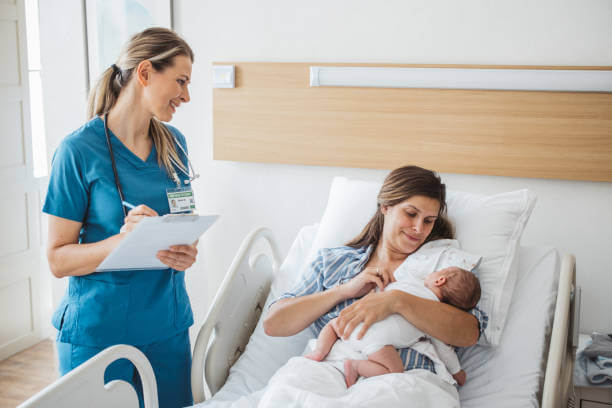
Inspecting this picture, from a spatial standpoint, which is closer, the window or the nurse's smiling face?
the nurse's smiling face

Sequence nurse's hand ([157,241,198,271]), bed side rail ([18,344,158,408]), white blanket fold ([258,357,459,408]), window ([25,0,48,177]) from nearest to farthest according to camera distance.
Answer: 1. bed side rail ([18,344,158,408])
2. white blanket fold ([258,357,459,408])
3. nurse's hand ([157,241,198,271])
4. window ([25,0,48,177])

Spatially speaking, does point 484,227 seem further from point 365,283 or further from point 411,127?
point 411,127

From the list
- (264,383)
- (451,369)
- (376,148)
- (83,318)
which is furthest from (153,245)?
(376,148)

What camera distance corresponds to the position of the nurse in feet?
5.31

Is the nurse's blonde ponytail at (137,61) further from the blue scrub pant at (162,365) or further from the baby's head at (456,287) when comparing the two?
the baby's head at (456,287)

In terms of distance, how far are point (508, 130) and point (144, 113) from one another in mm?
1422

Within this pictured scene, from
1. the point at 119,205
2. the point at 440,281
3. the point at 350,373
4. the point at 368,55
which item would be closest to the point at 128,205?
the point at 119,205

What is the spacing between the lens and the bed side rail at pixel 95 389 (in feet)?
3.83

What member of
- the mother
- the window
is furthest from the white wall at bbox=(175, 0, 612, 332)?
the window

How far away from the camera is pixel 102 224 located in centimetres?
167

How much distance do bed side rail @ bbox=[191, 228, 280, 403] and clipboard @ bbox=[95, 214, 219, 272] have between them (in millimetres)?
276

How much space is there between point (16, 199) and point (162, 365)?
2096mm

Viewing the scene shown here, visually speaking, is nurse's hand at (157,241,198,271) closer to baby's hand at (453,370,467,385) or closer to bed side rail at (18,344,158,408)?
bed side rail at (18,344,158,408)

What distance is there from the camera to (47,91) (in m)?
2.93
